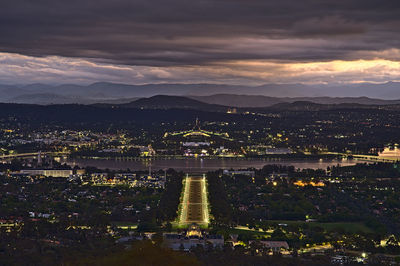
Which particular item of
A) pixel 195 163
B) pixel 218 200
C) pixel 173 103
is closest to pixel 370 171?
pixel 195 163

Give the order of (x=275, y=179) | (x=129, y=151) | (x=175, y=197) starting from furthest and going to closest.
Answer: (x=129, y=151) → (x=275, y=179) → (x=175, y=197)

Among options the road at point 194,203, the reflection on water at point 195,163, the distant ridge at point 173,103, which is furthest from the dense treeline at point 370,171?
the distant ridge at point 173,103

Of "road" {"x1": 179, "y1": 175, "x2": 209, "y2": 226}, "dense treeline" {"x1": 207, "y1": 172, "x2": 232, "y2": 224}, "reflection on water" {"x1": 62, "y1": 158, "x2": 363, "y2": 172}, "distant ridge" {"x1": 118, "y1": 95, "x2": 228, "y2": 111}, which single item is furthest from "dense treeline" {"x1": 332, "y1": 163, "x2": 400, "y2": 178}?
"distant ridge" {"x1": 118, "y1": 95, "x2": 228, "y2": 111}

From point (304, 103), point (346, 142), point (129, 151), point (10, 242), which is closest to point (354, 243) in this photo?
point (10, 242)

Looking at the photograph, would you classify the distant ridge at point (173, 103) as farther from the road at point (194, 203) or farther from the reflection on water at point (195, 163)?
the road at point (194, 203)

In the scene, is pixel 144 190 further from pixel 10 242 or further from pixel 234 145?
pixel 234 145

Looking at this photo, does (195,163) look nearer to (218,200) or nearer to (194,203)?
(194,203)
